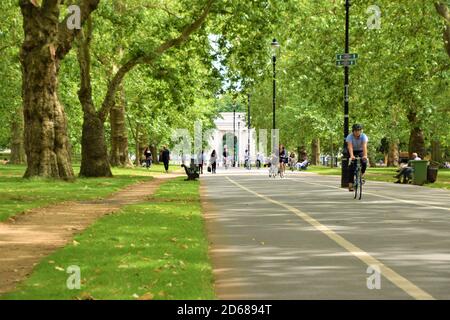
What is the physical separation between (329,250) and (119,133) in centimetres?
4324

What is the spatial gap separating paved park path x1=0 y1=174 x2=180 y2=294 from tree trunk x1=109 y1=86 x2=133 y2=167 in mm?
31247

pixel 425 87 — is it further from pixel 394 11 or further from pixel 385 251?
pixel 385 251

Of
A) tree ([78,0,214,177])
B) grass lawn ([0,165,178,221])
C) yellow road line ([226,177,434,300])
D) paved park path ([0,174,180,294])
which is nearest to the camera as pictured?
yellow road line ([226,177,434,300])

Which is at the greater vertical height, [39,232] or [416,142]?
[416,142]

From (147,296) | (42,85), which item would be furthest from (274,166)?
(147,296)

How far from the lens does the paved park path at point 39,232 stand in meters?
8.84

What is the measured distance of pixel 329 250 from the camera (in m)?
10.3

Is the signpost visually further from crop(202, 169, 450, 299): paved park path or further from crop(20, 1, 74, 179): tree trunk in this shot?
crop(202, 169, 450, 299): paved park path

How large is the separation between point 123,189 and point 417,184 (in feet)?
42.4

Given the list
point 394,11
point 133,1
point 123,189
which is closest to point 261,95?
point 133,1

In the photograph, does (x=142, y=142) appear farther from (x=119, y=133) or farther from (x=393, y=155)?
(x=119, y=133)

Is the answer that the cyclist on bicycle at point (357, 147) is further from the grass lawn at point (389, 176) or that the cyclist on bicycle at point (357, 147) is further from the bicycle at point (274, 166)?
the bicycle at point (274, 166)

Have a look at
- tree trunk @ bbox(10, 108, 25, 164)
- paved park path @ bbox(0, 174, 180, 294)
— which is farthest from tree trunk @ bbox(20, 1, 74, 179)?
tree trunk @ bbox(10, 108, 25, 164)

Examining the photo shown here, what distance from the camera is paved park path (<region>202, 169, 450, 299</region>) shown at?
751 centimetres
